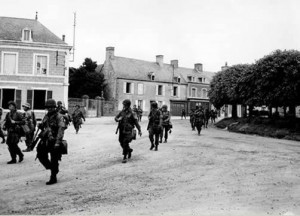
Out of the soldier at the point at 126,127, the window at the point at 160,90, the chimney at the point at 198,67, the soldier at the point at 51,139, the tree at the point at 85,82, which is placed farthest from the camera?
the chimney at the point at 198,67

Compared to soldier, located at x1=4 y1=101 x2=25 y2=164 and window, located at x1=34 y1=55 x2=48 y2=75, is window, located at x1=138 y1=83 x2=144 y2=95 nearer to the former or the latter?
window, located at x1=34 y1=55 x2=48 y2=75

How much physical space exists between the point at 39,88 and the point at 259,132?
684 inches

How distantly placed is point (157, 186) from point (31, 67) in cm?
2267

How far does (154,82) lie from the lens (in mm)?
51375

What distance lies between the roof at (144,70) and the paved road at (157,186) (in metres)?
38.5

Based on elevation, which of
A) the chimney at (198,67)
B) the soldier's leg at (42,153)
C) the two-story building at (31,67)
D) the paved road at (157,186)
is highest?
the chimney at (198,67)

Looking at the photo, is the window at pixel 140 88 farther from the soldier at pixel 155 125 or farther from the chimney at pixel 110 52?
the soldier at pixel 155 125

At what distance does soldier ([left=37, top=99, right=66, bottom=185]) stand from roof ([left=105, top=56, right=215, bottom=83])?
40.8 m

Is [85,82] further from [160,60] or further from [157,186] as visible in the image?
[157,186]

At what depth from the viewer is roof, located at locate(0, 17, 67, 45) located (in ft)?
88.7

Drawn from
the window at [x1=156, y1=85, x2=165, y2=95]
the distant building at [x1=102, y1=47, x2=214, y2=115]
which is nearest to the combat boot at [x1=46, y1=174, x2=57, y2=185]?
the distant building at [x1=102, y1=47, x2=214, y2=115]

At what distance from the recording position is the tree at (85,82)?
4694 cm

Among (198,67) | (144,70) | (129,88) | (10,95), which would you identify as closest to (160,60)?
(144,70)

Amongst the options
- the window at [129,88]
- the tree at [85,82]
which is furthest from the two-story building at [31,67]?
the window at [129,88]
